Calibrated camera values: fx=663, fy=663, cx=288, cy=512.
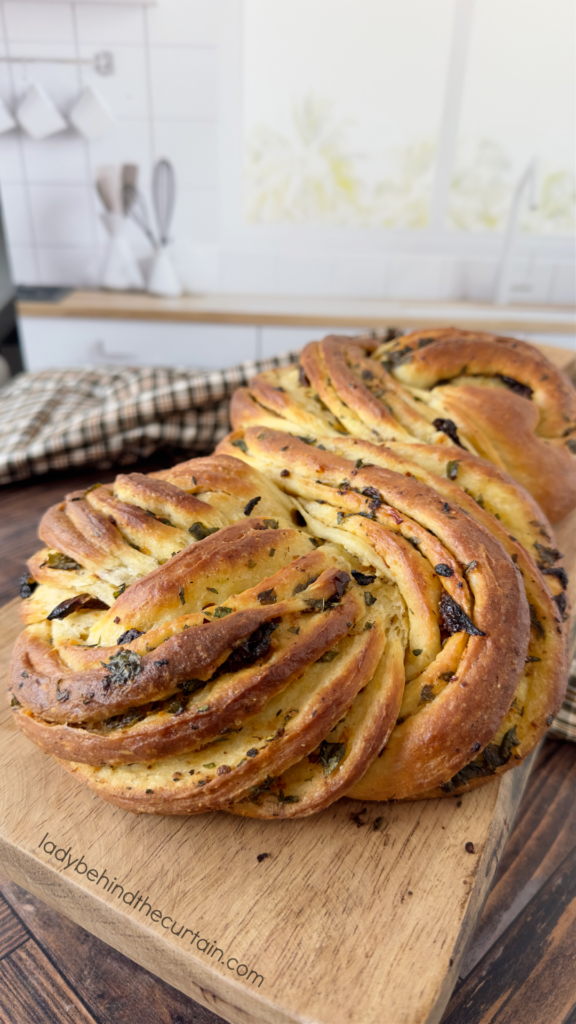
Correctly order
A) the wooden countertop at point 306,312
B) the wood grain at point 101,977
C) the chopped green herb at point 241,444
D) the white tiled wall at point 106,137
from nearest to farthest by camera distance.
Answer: the wood grain at point 101,977, the chopped green herb at point 241,444, the white tiled wall at point 106,137, the wooden countertop at point 306,312

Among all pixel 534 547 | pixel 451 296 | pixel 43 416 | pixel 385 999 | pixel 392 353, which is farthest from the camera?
pixel 451 296

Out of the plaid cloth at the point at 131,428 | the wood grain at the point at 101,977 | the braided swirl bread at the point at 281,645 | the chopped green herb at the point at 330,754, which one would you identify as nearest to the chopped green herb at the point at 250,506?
the braided swirl bread at the point at 281,645

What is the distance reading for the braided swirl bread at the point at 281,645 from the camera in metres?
0.79

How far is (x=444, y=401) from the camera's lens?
4.27 ft

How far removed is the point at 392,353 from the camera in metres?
1.49

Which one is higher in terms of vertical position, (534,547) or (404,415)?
(404,415)

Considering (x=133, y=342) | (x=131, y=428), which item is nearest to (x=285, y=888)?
(x=131, y=428)

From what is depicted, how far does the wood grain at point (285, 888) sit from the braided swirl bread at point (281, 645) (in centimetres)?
5

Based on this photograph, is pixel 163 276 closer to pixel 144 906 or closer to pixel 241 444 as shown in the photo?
pixel 241 444

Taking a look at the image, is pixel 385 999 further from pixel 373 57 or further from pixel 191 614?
Result: pixel 373 57

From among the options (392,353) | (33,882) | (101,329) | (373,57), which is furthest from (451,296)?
(33,882)

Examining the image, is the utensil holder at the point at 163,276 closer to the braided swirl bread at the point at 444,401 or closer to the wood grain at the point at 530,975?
the braided swirl bread at the point at 444,401

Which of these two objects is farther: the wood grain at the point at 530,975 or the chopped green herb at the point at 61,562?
the chopped green herb at the point at 61,562

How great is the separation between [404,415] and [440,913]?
2.66 ft
